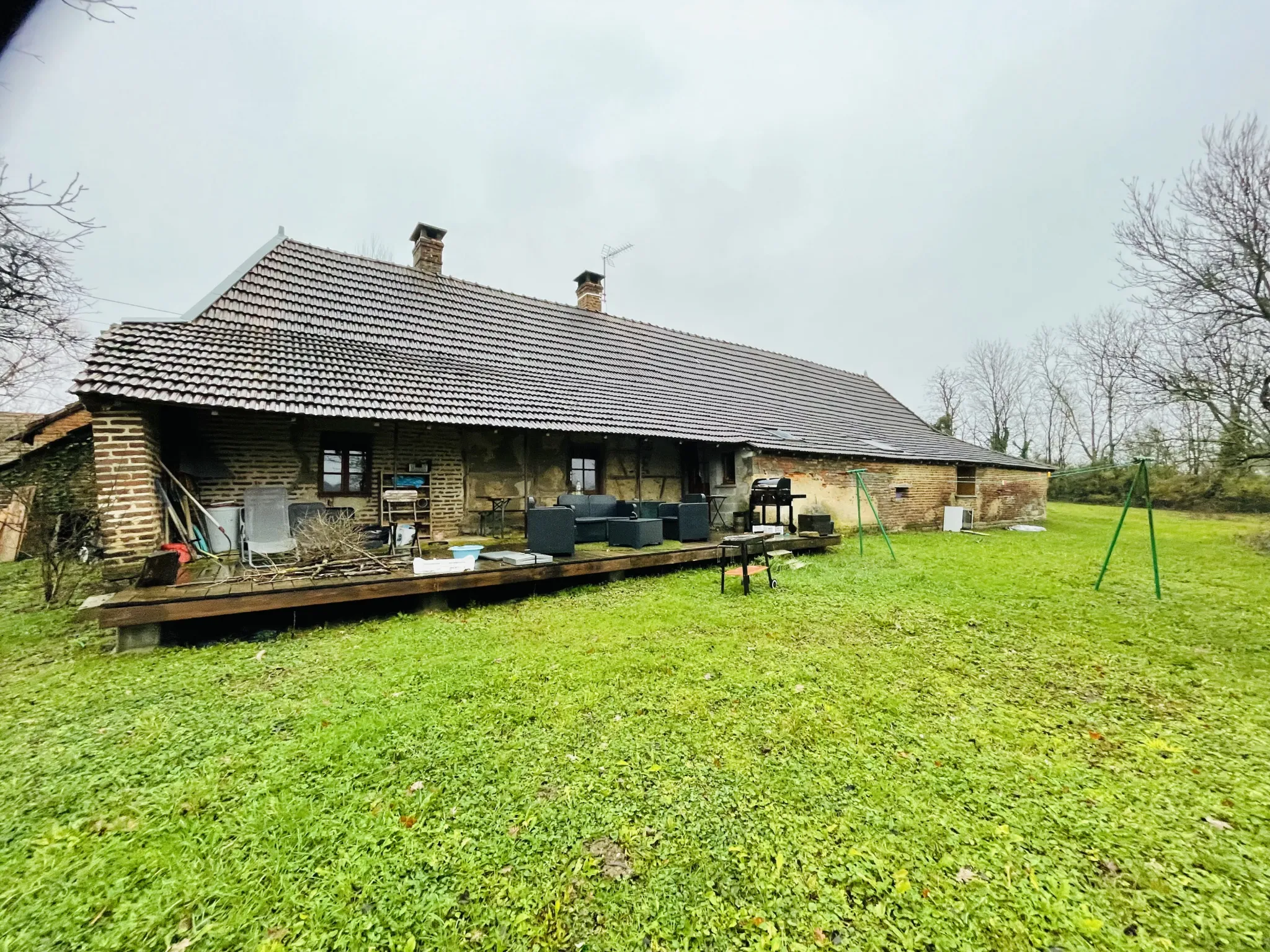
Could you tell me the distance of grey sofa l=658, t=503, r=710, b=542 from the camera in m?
8.21

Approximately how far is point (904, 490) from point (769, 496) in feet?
21.0

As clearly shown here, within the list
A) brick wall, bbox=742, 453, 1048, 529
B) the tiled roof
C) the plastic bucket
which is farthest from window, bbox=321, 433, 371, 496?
brick wall, bbox=742, 453, 1048, 529

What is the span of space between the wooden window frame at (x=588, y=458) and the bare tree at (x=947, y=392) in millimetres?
31547

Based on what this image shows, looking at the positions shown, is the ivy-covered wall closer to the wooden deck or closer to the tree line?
the wooden deck

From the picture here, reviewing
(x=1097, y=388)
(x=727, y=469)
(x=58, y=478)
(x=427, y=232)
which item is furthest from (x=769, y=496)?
(x=1097, y=388)

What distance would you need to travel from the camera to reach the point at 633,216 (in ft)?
85.1

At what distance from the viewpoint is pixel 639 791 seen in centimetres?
240

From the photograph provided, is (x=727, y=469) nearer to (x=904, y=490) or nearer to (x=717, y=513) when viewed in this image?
(x=717, y=513)

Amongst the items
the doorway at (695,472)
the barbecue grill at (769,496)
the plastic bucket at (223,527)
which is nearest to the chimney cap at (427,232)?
the plastic bucket at (223,527)

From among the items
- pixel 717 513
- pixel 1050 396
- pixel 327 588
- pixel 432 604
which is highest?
pixel 1050 396

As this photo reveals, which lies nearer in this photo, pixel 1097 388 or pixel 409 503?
pixel 409 503

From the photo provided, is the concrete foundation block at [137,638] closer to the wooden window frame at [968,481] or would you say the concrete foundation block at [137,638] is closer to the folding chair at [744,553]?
the folding chair at [744,553]

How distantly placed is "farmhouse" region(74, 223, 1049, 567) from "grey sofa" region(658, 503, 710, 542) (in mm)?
1507

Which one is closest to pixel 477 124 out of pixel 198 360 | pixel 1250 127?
pixel 198 360
